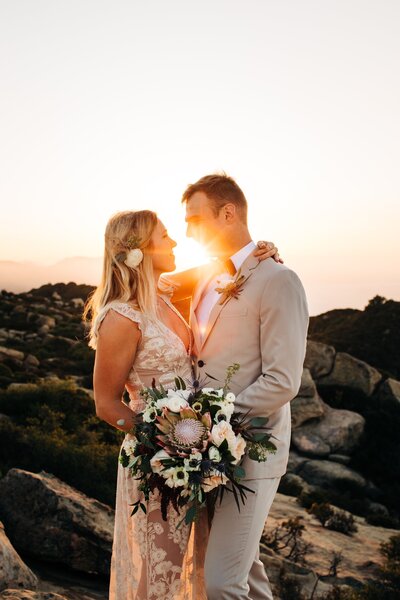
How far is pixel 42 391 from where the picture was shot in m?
12.6

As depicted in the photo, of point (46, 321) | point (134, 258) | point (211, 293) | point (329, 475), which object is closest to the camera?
point (134, 258)

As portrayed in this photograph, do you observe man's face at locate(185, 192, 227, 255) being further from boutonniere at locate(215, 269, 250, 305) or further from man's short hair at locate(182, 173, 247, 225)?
boutonniere at locate(215, 269, 250, 305)

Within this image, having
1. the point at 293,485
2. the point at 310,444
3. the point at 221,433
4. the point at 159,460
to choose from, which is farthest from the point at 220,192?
the point at 310,444

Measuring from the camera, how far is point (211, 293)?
438 centimetres

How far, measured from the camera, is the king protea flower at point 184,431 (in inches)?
128

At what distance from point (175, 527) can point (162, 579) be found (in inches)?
12.5

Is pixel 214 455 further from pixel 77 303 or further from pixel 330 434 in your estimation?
pixel 77 303

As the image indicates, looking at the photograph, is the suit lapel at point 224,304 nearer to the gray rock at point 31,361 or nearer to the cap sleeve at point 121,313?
the cap sleeve at point 121,313

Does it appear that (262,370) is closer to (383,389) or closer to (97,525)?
(97,525)

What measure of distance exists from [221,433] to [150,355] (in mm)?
974

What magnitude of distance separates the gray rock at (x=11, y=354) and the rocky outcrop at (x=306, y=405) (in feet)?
29.6

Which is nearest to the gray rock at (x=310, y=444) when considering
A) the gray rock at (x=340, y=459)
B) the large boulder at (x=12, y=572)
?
the gray rock at (x=340, y=459)

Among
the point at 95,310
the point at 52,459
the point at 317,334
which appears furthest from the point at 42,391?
the point at 317,334

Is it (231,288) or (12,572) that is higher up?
(231,288)
